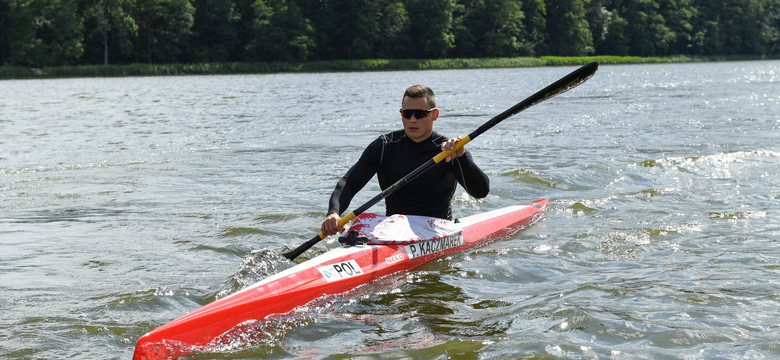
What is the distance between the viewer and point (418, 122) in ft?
21.7

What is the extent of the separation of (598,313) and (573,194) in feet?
18.3

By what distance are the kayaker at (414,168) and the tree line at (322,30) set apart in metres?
64.8

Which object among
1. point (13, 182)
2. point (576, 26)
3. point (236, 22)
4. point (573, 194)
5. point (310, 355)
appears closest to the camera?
point (310, 355)

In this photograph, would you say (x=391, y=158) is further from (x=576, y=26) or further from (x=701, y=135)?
(x=576, y=26)

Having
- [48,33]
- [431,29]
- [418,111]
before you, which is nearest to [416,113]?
[418,111]

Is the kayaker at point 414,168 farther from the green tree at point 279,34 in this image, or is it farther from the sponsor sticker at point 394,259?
Result: the green tree at point 279,34

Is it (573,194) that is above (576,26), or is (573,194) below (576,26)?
below

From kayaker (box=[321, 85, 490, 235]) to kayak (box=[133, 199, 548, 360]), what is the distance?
0.32 m

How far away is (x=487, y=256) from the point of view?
754 centimetres

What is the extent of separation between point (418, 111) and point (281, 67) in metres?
62.5

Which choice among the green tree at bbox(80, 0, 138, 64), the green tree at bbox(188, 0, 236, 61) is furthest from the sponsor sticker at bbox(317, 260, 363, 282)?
the green tree at bbox(188, 0, 236, 61)

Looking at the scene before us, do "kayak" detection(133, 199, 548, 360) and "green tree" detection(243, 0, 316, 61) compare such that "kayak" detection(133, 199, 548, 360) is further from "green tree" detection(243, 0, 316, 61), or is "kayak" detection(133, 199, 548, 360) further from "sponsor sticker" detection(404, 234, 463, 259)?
"green tree" detection(243, 0, 316, 61)

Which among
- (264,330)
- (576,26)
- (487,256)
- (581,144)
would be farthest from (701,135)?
(576,26)

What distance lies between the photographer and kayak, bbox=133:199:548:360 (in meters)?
4.80
